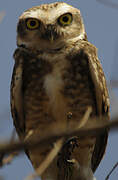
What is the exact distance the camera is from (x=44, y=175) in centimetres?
334

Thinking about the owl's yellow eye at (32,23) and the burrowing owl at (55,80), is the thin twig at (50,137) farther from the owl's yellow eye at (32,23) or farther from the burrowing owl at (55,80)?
the owl's yellow eye at (32,23)

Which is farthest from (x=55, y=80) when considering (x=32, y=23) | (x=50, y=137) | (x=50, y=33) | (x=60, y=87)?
(x=50, y=137)

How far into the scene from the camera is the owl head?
326 cm

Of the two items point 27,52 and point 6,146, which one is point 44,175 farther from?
point 6,146

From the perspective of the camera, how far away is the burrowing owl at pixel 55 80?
3094 millimetres

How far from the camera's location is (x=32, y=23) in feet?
11.1

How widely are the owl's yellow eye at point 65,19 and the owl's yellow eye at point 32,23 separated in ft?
0.76

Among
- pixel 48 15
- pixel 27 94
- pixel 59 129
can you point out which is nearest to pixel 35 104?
pixel 27 94

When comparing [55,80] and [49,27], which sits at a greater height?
[49,27]

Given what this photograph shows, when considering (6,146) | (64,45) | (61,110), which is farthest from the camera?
(64,45)

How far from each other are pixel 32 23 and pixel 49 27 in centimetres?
24

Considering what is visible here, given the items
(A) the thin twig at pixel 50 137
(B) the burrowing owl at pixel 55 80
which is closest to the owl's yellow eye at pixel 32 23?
(B) the burrowing owl at pixel 55 80

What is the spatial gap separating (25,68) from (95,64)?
0.67 meters

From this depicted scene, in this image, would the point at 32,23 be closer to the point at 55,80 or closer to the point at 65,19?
the point at 65,19
